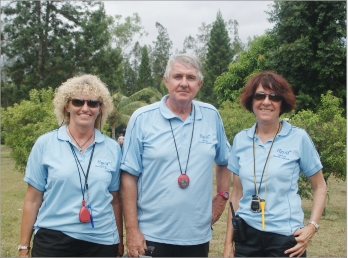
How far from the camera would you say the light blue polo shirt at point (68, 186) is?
10.6 feet

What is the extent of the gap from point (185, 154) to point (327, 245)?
18.8 feet

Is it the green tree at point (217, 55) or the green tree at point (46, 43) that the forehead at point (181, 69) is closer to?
the green tree at point (46, 43)

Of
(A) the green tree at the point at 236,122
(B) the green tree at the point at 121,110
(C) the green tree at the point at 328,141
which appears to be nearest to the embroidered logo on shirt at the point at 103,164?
(C) the green tree at the point at 328,141

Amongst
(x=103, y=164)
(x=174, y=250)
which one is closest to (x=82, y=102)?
(x=103, y=164)

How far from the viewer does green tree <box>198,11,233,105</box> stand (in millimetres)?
43375

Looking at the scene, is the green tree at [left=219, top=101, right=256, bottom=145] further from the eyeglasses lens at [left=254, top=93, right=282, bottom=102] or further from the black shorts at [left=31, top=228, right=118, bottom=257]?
the black shorts at [left=31, top=228, right=118, bottom=257]

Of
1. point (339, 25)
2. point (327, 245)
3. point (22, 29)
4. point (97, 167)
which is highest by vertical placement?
point (22, 29)

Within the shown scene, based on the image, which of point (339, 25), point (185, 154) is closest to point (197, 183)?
point (185, 154)

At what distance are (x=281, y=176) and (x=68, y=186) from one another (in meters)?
1.48

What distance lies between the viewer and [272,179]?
3.14m

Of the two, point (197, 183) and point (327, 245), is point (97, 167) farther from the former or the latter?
point (327, 245)

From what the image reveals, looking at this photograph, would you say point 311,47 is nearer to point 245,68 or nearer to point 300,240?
point 245,68

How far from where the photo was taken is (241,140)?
11.1 ft

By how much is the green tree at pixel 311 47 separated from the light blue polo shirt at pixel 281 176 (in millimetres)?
22634
